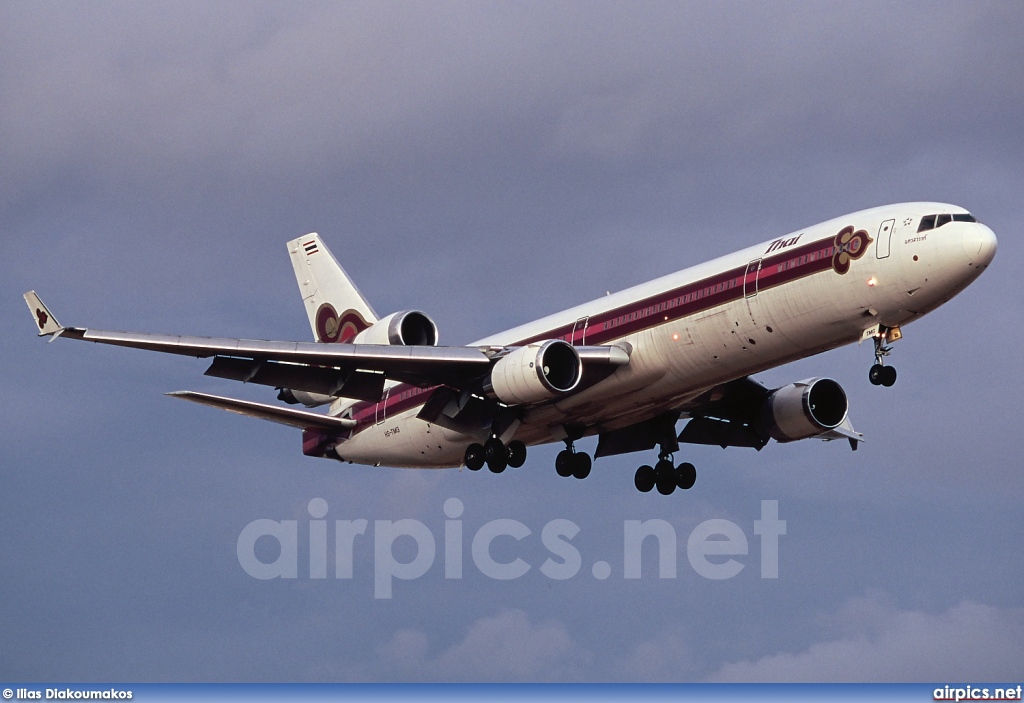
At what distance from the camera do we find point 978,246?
35531 millimetres

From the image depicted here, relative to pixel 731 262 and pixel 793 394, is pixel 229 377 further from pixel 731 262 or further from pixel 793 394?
pixel 793 394

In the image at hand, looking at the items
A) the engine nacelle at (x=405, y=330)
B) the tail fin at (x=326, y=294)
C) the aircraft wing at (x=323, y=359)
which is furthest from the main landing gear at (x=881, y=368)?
the tail fin at (x=326, y=294)

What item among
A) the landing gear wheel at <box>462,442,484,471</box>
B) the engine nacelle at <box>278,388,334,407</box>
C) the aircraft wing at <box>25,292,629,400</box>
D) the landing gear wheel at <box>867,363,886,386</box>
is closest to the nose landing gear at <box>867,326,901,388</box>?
the landing gear wheel at <box>867,363,886,386</box>

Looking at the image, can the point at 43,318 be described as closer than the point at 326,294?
Yes

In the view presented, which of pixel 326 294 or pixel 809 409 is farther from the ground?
pixel 326 294

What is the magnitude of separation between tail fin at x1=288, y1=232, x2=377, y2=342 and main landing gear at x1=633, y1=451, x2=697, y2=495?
10.6 metres

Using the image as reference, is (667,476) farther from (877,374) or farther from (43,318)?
(43,318)

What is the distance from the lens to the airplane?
36812mm

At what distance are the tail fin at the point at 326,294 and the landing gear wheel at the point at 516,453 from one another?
9.26 metres

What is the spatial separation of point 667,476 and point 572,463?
10.8 ft

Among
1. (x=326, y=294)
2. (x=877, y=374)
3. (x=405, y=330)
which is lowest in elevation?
(x=877, y=374)

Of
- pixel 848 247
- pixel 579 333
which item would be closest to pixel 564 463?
pixel 579 333

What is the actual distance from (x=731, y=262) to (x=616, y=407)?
565cm

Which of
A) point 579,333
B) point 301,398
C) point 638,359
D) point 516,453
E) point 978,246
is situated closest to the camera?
point 978,246
